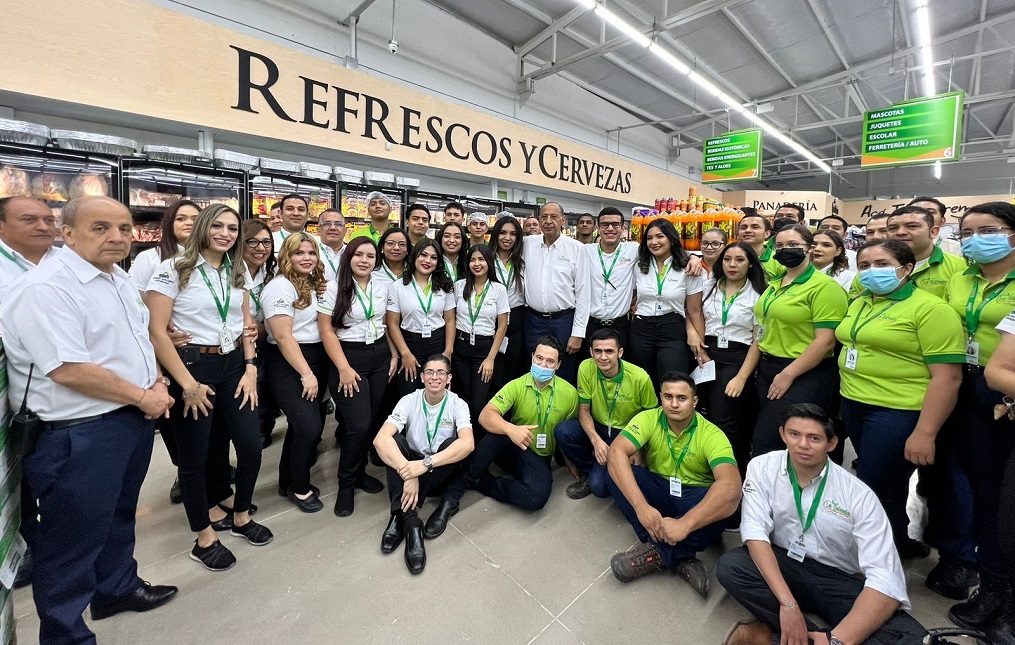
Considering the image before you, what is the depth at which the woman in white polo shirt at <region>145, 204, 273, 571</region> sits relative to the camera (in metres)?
1.81

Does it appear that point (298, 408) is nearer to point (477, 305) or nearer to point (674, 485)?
point (477, 305)

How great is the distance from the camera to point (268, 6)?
4.87 meters

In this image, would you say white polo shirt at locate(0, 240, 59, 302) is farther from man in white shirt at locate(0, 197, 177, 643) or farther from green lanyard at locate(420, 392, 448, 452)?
green lanyard at locate(420, 392, 448, 452)

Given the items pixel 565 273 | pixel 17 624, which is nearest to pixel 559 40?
pixel 565 273

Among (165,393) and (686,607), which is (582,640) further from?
(165,393)

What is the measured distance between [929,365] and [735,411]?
0.98 m

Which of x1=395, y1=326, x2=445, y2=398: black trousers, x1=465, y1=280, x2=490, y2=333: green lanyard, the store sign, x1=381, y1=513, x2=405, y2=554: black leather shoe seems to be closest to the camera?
x1=381, y1=513, x2=405, y2=554: black leather shoe

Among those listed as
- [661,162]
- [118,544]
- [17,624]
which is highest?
[661,162]

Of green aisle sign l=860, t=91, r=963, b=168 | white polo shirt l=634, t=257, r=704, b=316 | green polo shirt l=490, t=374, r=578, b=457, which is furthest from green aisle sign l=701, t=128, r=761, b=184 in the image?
green polo shirt l=490, t=374, r=578, b=457

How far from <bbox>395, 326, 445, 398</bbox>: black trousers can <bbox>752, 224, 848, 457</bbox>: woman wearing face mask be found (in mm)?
1970

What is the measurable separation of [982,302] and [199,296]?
3.23 m

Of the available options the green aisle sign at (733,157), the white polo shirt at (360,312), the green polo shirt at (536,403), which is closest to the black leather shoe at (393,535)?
the green polo shirt at (536,403)

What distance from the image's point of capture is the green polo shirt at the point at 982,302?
1672 millimetres

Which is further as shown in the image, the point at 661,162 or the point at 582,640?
the point at 661,162
